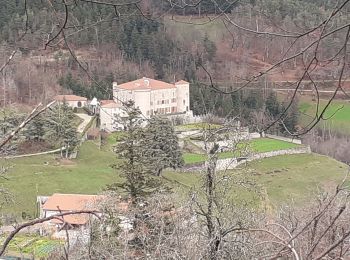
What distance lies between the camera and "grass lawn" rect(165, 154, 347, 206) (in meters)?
20.2

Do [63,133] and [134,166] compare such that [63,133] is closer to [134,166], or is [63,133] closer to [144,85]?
[144,85]

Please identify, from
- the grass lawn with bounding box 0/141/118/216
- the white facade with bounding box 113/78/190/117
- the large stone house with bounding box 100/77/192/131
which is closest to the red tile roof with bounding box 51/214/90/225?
the grass lawn with bounding box 0/141/118/216

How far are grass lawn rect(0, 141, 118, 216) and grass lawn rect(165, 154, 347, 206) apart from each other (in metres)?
2.65

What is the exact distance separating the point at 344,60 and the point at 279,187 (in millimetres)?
20569

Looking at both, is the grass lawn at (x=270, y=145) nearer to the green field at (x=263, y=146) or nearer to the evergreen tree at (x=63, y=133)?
the green field at (x=263, y=146)

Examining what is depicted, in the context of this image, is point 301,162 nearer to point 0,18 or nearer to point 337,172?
point 337,172

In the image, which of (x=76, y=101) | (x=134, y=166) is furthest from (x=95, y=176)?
(x=76, y=101)

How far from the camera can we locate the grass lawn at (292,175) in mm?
20208

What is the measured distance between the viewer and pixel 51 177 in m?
19.5

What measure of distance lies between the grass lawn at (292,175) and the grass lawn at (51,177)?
265 cm

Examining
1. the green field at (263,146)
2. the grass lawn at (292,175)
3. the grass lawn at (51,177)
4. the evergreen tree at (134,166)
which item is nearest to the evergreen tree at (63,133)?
the grass lawn at (51,177)

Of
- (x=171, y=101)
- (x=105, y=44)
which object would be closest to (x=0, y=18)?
(x=105, y=44)

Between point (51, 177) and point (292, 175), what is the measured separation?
32.2ft

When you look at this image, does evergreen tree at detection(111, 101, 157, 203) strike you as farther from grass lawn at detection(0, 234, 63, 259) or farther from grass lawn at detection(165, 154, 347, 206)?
grass lawn at detection(165, 154, 347, 206)
